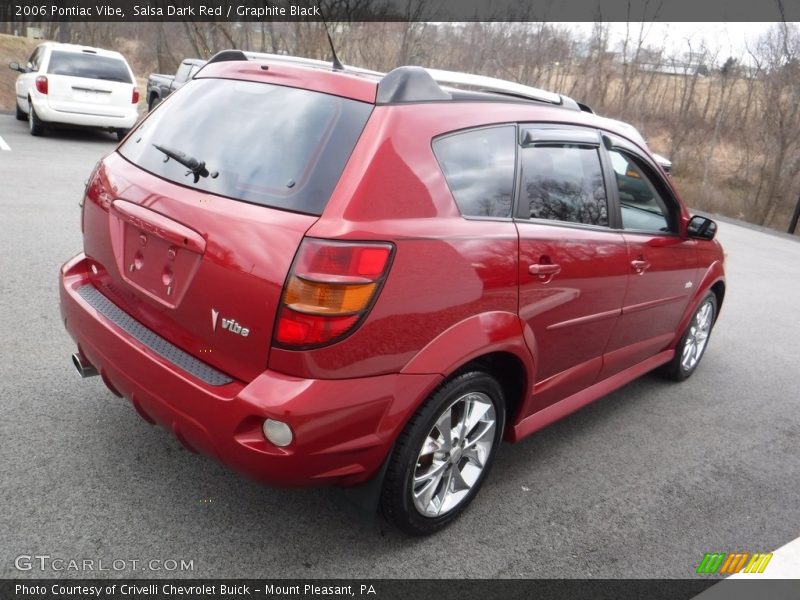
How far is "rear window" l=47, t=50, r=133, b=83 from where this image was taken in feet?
40.9

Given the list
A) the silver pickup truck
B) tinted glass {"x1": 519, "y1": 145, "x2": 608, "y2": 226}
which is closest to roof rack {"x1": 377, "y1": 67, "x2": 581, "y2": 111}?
tinted glass {"x1": 519, "y1": 145, "x2": 608, "y2": 226}

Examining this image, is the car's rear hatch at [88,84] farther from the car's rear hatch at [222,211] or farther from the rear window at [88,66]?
the car's rear hatch at [222,211]

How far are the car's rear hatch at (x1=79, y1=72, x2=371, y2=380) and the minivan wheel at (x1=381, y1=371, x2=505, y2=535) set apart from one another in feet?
2.25

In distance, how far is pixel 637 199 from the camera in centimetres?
392

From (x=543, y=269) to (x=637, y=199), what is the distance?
1.37m

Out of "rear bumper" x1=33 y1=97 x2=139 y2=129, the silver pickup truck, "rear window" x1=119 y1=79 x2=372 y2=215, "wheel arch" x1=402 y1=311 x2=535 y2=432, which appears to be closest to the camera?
"rear window" x1=119 y1=79 x2=372 y2=215

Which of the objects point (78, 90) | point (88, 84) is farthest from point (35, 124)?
point (88, 84)

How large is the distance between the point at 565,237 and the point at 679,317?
1841 millimetres

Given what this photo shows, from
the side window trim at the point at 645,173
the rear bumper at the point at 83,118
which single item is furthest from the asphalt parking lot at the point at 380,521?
the rear bumper at the point at 83,118

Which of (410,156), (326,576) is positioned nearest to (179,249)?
(410,156)

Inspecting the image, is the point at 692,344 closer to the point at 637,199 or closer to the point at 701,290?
the point at 701,290

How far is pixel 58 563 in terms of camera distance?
2.37m

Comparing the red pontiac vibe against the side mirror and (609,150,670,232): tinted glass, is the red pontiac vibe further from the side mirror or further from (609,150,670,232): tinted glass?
the side mirror

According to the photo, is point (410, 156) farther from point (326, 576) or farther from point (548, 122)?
point (326, 576)
